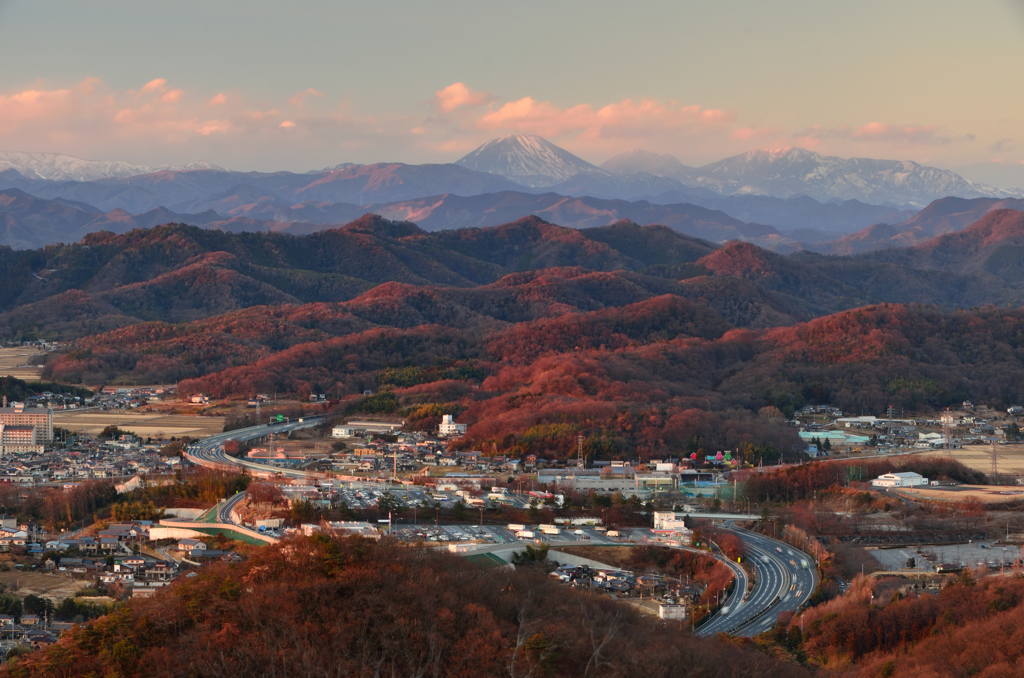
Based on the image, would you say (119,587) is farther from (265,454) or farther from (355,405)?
(355,405)

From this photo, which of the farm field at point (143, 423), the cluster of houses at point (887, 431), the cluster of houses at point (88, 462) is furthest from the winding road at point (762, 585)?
the farm field at point (143, 423)

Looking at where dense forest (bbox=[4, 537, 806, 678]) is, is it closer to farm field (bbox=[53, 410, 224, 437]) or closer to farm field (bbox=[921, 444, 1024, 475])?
farm field (bbox=[921, 444, 1024, 475])

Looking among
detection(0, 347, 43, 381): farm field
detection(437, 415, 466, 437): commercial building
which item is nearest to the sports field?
detection(437, 415, 466, 437): commercial building

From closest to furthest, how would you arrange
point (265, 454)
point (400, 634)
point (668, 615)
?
point (400, 634) → point (668, 615) → point (265, 454)

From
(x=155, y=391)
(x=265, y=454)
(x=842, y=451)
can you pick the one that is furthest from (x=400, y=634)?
(x=155, y=391)

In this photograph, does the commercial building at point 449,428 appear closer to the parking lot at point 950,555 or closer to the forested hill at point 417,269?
the parking lot at point 950,555

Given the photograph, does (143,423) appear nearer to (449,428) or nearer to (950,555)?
(449,428)
